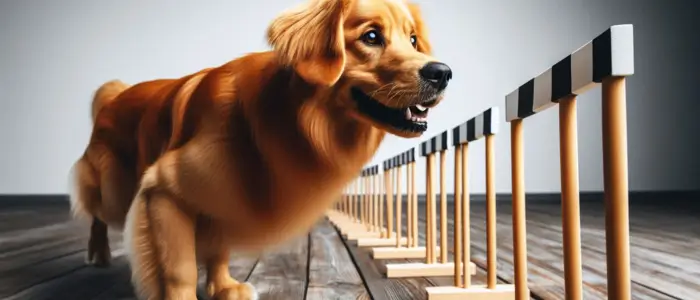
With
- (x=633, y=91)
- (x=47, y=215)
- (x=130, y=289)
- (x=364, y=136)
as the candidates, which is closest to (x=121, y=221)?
(x=130, y=289)

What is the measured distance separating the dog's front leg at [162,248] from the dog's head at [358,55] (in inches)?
15.1

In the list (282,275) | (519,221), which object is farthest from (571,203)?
(282,275)

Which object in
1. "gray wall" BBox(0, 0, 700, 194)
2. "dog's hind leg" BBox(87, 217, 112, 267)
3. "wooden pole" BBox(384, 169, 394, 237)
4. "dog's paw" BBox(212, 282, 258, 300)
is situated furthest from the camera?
"gray wall" BBox(0, 0, 700, 194)

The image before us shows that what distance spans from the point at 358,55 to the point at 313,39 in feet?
0.28

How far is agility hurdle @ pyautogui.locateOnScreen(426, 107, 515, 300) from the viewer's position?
1.43 meters

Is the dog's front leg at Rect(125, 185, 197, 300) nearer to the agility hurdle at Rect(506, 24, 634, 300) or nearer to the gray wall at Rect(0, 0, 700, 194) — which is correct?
the agility hurdle at Rect(506, 24, 634, 300)

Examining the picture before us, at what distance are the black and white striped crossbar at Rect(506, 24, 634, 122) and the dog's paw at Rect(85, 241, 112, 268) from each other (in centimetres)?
155

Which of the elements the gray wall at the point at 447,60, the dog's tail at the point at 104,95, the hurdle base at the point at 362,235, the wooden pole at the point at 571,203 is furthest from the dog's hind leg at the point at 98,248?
the gray wall at the point at 447,60

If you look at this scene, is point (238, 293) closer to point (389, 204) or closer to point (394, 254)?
point (394, 254)

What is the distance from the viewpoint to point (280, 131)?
1248 mm

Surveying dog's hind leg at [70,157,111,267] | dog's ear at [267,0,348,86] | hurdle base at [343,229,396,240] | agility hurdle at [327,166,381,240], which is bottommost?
hurdle base at [343,229,396,240]

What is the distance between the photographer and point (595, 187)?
6.70 meters

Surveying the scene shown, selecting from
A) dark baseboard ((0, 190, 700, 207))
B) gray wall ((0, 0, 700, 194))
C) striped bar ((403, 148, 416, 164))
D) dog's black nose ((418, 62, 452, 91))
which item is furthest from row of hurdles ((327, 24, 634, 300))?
dark baseboard ((0, 190, 700, 207))

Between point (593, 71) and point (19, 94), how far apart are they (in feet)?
22.2
